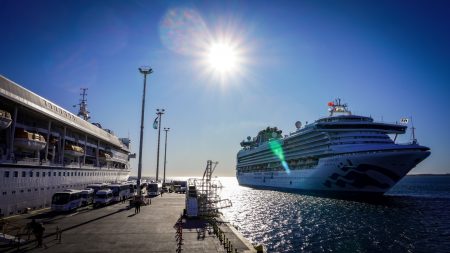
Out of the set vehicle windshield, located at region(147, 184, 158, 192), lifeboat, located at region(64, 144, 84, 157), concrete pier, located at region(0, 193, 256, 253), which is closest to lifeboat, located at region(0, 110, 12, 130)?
concrete pier, located at region(0, 193, 256, 253)

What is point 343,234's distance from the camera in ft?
105

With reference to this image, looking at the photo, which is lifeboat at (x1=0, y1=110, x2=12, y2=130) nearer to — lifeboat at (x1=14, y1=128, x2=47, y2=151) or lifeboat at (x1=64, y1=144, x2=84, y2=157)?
lifeboat at (x1=14, y1=128, x2=47, y2=151)

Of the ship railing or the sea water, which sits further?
the ship railing

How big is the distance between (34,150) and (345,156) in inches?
2220

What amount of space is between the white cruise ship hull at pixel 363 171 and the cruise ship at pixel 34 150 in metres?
50.9

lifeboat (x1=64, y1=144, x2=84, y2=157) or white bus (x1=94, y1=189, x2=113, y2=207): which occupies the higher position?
lifeboat (x1=64, y1=144, x2=84, y2=157)

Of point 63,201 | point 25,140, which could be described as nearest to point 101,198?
point 63,201

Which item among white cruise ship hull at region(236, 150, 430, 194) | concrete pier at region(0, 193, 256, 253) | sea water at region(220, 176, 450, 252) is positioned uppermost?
white cruise ship hull at region(236, 150, 430, 194)

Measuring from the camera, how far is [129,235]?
74.2 ft

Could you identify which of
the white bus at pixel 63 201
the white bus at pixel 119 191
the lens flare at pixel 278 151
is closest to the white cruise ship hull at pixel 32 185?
the white bus at pixel 63 201

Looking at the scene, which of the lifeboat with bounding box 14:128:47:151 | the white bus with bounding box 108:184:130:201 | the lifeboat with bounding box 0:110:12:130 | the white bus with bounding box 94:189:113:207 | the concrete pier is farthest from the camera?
the white bus with bounding box 108:184:130:201

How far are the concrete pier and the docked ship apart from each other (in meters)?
43.4

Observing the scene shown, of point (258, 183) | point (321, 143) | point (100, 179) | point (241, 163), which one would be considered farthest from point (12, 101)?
point (241, 163)

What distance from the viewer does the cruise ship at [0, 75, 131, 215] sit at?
1248 inches
